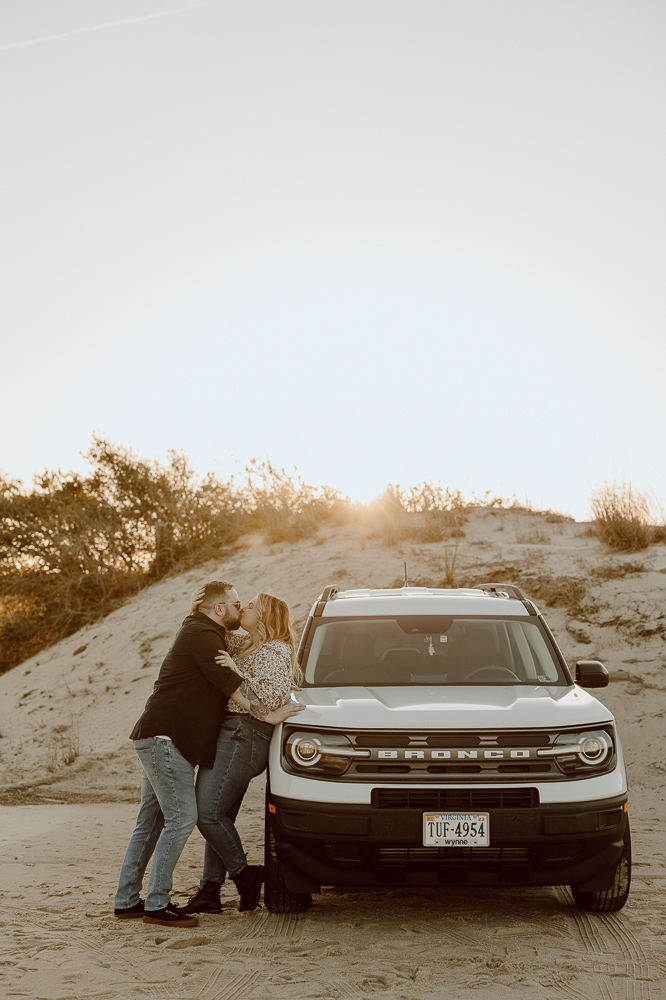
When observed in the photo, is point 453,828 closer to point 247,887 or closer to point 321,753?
point 321,753

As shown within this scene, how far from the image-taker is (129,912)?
542 centimetres

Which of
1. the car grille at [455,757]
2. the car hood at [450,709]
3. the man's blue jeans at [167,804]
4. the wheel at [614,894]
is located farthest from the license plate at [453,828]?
the man's blue jeans at [167,804]

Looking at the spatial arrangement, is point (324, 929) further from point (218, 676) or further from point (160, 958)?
point (218, 676)

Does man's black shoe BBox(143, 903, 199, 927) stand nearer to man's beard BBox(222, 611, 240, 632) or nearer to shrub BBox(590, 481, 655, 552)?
man's beard BBox(222, 611, 240, 632)

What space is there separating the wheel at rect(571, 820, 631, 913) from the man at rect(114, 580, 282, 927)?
78.0 inches

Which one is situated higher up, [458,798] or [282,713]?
[282,713]

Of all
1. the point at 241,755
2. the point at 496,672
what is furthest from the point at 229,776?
the point at 496,672

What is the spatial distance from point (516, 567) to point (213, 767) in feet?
37.8

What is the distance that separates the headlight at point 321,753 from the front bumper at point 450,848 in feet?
0.63

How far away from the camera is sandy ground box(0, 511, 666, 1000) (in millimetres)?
4328

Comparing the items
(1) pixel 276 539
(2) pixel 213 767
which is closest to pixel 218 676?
(2) pixel 213 767

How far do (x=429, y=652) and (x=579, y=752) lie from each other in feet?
5.53

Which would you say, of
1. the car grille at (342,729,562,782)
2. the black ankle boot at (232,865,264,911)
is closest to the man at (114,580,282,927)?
the black ankle boot at (232,865,264,911)

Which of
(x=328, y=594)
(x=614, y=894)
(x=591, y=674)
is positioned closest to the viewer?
(x=614, y=894)
